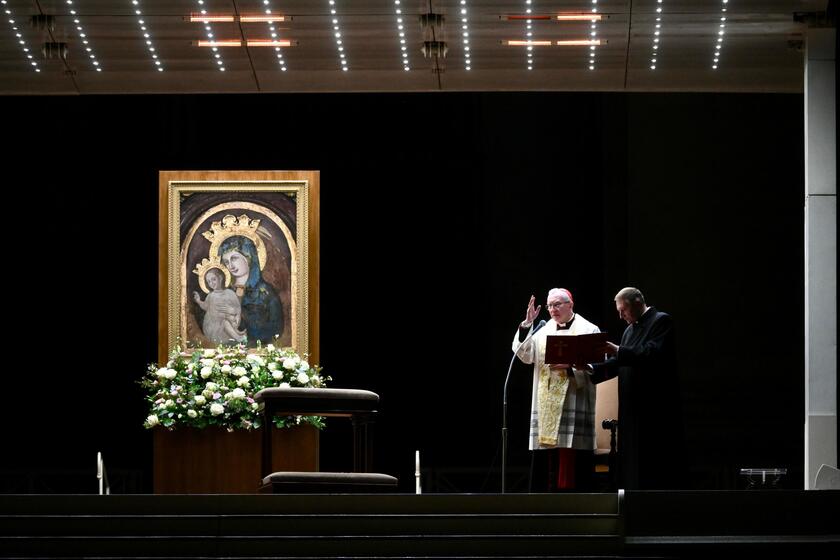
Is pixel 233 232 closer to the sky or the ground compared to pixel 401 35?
closer to the ground

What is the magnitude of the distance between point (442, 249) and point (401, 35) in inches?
69.8

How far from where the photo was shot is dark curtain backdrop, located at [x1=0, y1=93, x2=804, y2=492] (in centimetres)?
991

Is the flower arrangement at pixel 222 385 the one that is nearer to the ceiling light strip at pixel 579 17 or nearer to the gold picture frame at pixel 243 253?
the gold picture frame at pixel 243 253

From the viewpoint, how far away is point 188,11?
28.9 feet

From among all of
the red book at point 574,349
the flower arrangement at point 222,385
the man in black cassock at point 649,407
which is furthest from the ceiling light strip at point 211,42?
the man in black cassock at point 649,407

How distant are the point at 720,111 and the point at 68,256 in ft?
16.5

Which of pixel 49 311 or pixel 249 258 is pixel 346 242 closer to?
pixel 249 258

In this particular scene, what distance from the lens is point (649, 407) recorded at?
772 centimetres

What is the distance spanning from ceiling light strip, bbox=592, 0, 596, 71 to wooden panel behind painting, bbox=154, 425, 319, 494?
3.31m

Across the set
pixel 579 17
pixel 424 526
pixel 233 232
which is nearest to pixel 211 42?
pixel 233 232

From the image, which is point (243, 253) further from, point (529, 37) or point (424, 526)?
point (424, 526)

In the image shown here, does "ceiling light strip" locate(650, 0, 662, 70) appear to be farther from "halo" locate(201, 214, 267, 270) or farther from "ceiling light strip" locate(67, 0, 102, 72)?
"ceiling light strip" locate(67, 0, 102, 72)

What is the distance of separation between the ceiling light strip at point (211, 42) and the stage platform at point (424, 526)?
4294 mm

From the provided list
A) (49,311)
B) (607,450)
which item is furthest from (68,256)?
(607,450)
